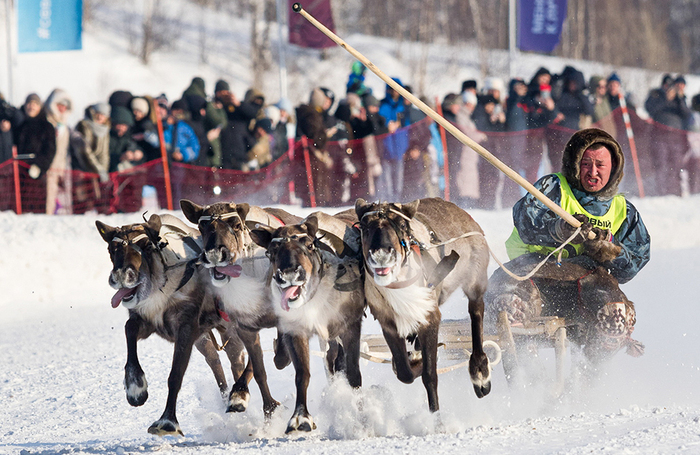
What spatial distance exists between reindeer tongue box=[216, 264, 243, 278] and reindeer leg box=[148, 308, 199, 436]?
1.64ft

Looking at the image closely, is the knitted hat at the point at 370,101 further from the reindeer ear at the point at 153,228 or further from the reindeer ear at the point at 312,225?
the reindeer ear at the point at 312,225

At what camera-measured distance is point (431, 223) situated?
5262 mm

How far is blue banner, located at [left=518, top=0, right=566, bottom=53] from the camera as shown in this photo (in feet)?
56.9

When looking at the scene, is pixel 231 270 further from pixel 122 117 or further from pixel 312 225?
pixel 122 117

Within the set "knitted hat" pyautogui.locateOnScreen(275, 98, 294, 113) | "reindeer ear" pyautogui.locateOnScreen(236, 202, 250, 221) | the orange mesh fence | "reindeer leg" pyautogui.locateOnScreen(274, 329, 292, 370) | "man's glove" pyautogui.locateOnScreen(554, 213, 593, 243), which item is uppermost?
"knitted hat" pyautogui.locateOnScreen(275, 98, 294, 113)

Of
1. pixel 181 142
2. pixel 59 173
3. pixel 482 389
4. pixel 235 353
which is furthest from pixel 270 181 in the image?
pixel 482 389

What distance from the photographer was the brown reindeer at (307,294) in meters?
4.48

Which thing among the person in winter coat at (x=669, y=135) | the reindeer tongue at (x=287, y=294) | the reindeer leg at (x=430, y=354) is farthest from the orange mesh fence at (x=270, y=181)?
the reindeer tongue at (x=287, y=294)

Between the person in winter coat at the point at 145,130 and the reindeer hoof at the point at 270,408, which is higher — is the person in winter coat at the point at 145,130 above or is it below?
above

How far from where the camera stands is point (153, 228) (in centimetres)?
502

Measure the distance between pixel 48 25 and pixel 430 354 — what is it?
12.0m

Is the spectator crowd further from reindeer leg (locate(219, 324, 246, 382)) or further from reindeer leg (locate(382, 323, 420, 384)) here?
reindeer leg (locate(382, 323, 420, 384))

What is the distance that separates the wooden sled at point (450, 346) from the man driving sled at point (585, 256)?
0.21 m

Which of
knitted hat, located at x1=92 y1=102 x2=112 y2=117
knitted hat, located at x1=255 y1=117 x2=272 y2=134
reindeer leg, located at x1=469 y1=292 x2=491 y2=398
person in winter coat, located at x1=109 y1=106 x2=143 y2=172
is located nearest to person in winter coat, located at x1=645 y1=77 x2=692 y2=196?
knitted hat, located at x1=255 y1=117 x2=272 y2=134
